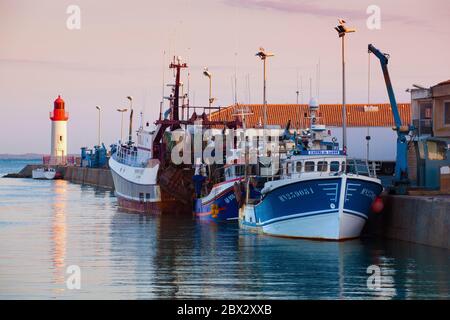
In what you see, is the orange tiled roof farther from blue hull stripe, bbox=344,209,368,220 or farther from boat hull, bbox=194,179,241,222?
blue hull stripe, bbox=344,209,368,220

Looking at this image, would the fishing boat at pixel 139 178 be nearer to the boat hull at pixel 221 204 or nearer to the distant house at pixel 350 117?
the boat hull at pixel 221 204

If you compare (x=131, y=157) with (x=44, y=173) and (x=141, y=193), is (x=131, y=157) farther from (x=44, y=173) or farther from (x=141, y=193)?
(x=44, y=173)

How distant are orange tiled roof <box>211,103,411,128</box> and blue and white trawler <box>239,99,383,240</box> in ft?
144

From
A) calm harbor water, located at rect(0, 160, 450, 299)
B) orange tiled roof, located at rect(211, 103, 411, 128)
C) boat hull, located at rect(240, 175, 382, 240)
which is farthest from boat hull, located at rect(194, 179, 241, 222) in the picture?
orange tiled roof, located at rect(211, 103, 411, 128)

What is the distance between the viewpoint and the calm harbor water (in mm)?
25672

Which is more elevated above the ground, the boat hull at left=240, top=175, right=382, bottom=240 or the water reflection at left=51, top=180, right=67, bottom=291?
the boat hull at left=240, top=175, right=382, bottom=240

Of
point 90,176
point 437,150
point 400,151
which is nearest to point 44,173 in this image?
point 90,176

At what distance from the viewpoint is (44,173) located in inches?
5502

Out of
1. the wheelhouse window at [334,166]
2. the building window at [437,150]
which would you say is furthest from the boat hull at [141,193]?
the wheelhouse window at [334,166]

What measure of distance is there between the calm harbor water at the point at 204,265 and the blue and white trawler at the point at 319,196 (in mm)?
623

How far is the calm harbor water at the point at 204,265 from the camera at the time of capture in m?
25.7

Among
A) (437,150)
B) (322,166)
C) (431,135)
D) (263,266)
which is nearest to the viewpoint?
(263,266)

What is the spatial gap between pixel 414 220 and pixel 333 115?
51.0 meters
